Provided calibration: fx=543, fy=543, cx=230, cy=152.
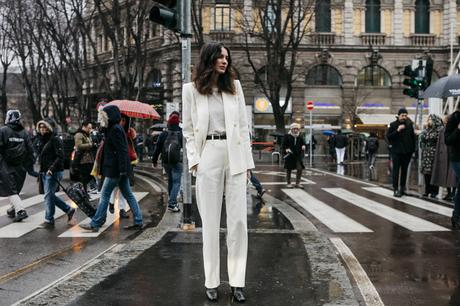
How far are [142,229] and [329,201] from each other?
5149 mm

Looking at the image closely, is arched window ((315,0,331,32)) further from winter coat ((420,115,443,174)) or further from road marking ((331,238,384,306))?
road marking ((331,238,384,306))

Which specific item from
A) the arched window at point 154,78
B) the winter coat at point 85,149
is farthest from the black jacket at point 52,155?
the arched window at point 154,78

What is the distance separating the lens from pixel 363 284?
16.7ft

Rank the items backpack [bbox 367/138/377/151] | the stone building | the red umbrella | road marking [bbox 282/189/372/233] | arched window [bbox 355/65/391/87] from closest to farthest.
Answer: road marking [bbox 282/189/372/233], the red umbrella, backpack [bbox 367/138/377/151], the stone building, arched window [bbox 355/65/391/87]

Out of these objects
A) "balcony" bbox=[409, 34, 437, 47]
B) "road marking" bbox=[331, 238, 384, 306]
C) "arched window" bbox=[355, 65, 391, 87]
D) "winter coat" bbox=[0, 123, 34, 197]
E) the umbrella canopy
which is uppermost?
"balcony" bbox=[409, 34, 437, 47]

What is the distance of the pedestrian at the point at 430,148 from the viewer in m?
12.4

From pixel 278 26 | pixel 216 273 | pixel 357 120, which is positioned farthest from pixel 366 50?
pixel 216 273

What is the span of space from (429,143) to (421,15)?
3195cm

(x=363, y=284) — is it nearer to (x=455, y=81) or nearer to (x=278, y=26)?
(x=455, y=81)

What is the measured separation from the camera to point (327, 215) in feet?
32.6

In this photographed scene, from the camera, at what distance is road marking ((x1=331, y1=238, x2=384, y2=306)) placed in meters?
4.61

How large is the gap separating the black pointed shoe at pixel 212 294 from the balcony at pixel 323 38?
37.4m

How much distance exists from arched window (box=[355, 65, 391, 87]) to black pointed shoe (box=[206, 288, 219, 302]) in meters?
38.2

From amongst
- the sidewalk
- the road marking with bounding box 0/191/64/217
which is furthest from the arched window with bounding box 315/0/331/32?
the sidewalk
